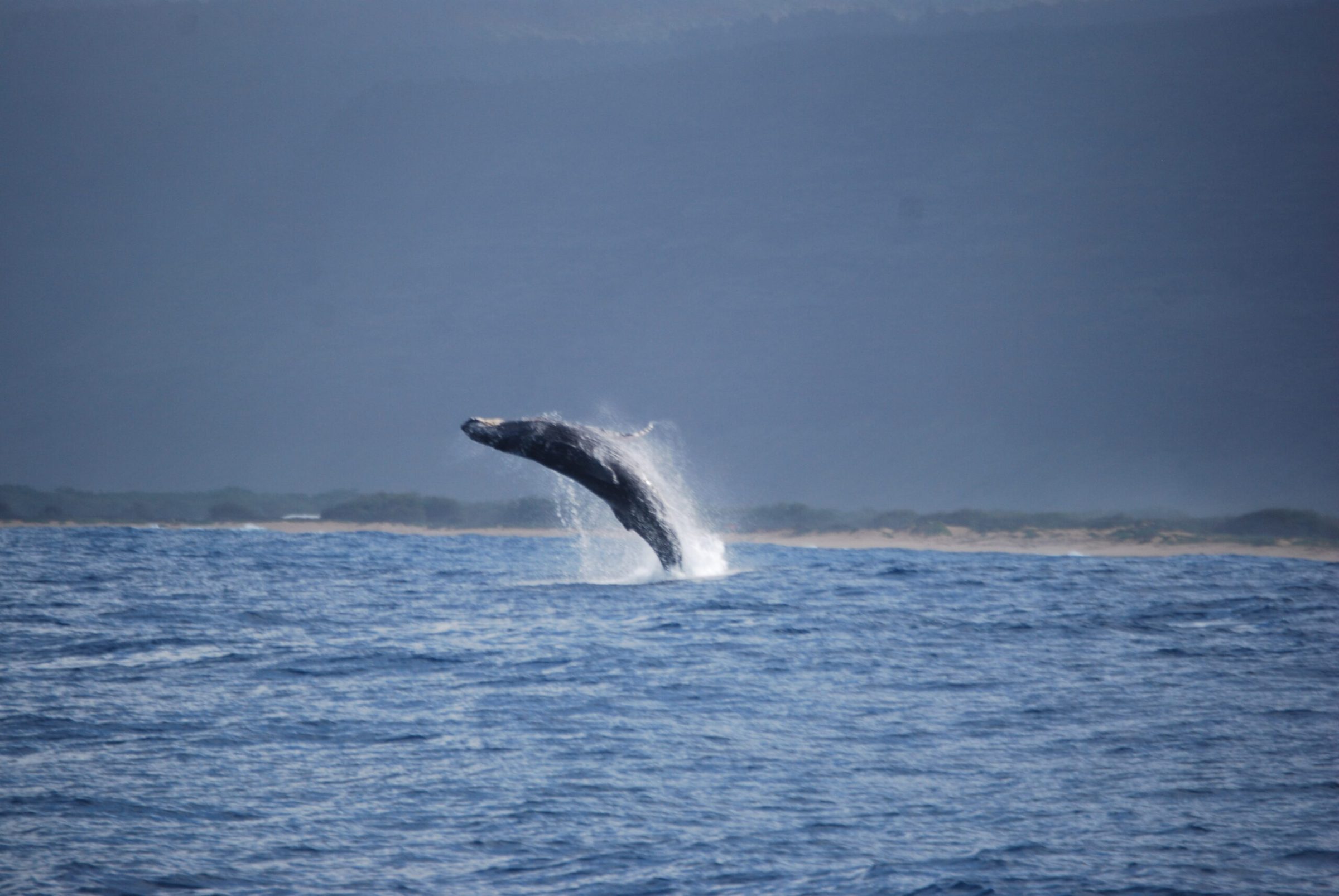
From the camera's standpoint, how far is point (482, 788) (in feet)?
27.4

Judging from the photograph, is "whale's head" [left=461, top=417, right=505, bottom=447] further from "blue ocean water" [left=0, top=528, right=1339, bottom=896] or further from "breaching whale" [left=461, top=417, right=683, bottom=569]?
"blue ocean water" [left=0, top=528, right=1339, bottom=896]

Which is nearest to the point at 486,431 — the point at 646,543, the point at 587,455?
the point at 587,455

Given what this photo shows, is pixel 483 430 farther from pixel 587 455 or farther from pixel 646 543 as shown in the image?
pixel 646 543

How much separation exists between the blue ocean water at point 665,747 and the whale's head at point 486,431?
9.11 ft

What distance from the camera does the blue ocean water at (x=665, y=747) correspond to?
22.8 ft

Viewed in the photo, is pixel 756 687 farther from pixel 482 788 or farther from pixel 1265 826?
pixel 1265 826

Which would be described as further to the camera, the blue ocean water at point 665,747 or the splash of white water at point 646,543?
the splash of white water at point 646,543

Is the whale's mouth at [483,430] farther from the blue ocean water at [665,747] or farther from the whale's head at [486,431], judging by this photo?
the blue ocean water at [665,747]

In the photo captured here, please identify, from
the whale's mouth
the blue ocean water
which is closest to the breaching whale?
the whale's mouth

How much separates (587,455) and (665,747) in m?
9.70

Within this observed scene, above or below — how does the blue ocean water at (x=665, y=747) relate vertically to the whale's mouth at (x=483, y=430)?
below

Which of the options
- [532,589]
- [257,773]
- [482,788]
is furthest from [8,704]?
[532,589]

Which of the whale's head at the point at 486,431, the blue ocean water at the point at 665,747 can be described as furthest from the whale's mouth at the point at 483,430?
the blue ocean water at the point at 665,747

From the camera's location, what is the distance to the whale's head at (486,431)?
18016 mm
